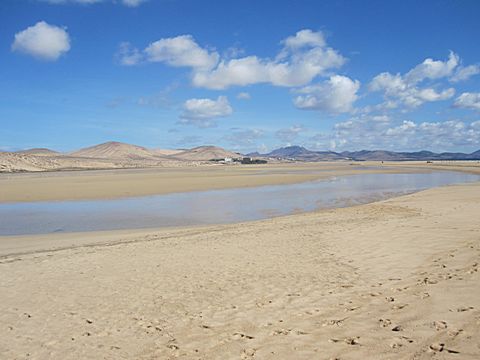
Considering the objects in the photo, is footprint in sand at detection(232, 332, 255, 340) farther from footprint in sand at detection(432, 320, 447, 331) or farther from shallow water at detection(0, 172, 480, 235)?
shallow water at detection(0, 172, 480, 235)

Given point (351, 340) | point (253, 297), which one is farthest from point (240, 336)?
point (253, 297)

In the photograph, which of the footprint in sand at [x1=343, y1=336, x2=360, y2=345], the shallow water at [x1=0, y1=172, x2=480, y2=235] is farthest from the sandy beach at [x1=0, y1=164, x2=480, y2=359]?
the shallow water at [x1=0, y1=172, x2=480, y2=235]

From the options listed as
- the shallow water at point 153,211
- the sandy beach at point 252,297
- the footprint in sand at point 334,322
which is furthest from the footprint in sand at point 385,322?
the shallow water at point 153,211

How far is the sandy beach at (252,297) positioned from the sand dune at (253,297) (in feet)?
0.08

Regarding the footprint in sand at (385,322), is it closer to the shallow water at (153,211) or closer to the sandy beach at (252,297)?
the sandy beach at (252,297)

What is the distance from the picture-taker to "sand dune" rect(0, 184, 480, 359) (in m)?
4.90

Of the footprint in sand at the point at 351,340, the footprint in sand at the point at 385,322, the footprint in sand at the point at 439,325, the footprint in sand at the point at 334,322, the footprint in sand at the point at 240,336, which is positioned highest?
the footprint in sand at the point at 439,325

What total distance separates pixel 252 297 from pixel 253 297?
19 mm

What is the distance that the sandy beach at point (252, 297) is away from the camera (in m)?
4.90

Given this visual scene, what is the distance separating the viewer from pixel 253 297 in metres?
6.81

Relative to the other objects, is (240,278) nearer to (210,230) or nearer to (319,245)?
(319,245)

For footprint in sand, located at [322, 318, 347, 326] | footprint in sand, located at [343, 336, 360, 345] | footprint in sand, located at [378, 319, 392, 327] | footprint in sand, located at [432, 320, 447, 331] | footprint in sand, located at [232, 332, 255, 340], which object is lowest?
footprint in sand, located at [232, 332, 255, 340]

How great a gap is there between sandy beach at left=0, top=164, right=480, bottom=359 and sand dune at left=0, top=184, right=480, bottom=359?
0.02m

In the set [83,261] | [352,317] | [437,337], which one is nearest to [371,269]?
[352,317]
